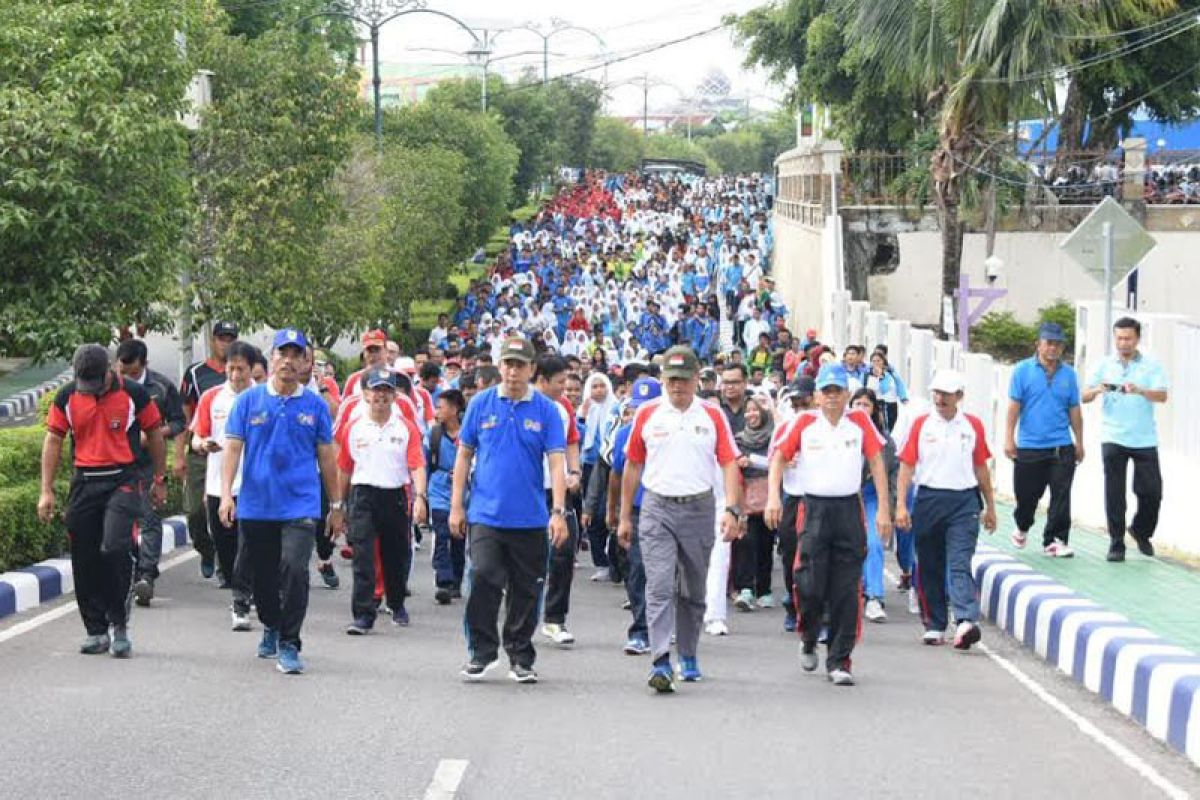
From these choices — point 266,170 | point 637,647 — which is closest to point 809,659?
point 637,647

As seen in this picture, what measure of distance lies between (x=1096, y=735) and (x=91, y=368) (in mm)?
5773

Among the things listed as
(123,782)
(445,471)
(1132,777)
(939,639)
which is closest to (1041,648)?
(939,639)

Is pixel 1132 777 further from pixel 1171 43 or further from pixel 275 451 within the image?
pixel 1171 43

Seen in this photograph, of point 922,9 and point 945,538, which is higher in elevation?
point 922,9

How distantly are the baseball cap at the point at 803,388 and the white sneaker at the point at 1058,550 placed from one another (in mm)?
4231

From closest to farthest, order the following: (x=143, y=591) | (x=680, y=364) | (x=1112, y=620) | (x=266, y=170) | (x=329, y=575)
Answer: (x=680, y=364)
(x=1112, y=620)
(x=143, y=591)
(x=329, y=575)
(x=266, y=170)


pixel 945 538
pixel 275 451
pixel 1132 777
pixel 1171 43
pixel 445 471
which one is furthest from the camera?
pixel 1171 43

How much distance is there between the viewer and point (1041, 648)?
12539 millimetres

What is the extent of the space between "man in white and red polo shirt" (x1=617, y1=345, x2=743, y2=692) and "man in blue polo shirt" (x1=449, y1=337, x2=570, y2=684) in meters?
0.48

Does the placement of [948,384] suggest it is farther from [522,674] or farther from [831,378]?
[522,674]

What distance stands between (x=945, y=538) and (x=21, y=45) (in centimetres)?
1076

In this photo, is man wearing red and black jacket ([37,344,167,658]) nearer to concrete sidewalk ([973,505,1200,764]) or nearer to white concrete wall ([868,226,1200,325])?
concrete sidewalk ([973,505,1200,764])

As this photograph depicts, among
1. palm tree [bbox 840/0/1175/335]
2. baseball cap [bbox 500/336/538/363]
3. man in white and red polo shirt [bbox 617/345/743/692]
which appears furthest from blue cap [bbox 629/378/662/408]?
palm tree [bbox 840/0/1175/335]

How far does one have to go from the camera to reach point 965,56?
2972cm
